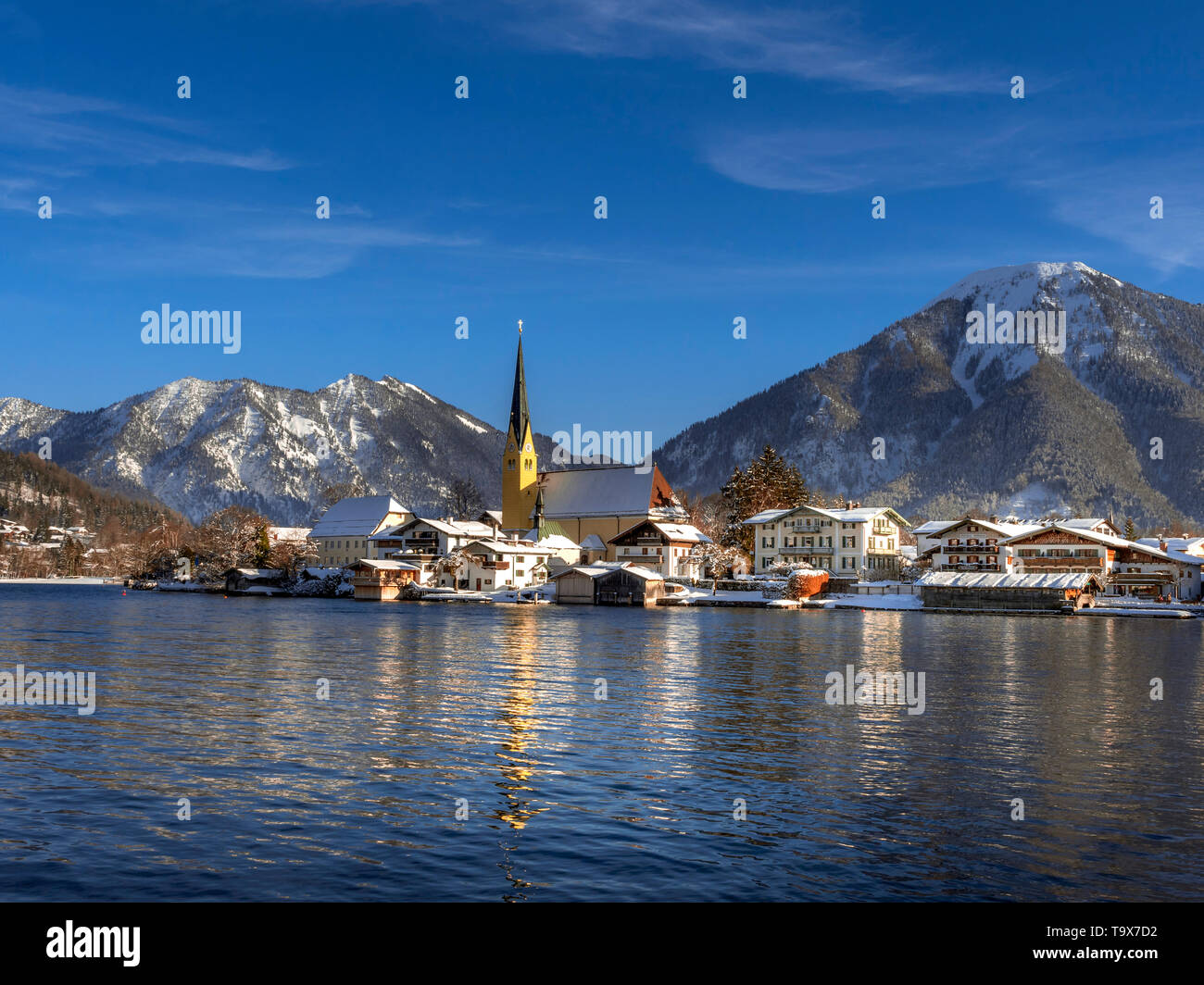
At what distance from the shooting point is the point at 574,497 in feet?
561

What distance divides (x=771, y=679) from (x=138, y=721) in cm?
2429

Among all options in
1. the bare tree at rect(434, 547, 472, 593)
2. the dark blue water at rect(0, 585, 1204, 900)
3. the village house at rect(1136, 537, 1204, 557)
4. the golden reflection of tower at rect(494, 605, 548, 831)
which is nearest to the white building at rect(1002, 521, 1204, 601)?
the village house at rect(1136, 537, 1204, 557)

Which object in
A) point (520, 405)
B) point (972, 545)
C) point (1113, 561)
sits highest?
point (520, 405)

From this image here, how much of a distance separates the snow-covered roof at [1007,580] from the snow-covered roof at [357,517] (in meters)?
94.0

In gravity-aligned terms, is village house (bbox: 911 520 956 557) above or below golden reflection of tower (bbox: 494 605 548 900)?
above

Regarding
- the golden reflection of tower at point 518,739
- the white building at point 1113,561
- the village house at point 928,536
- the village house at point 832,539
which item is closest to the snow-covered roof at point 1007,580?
the white building at point 1113,561

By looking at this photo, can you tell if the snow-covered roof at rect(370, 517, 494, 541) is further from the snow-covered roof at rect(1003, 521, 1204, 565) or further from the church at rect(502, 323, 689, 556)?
the snow-covered roof at rect(1003, 521, 1204, 565)

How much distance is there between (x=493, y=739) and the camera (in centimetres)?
2767

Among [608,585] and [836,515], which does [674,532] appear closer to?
[608,585]

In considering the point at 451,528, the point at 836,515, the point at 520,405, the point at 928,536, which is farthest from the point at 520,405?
the point at 928,536

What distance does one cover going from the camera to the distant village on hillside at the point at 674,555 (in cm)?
11175

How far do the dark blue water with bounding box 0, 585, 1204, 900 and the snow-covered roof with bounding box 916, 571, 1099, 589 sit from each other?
60.3 metres

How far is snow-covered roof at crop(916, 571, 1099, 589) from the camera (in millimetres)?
105812

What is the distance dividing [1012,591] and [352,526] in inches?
4427
